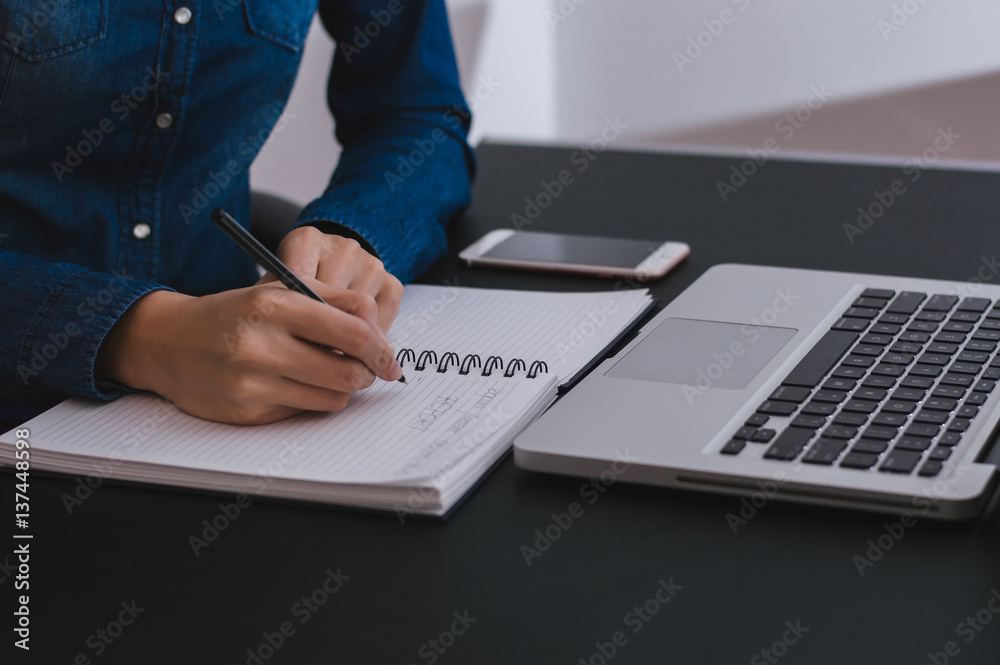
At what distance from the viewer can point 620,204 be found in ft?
4.02

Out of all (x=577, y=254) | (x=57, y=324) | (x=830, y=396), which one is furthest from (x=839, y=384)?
(x=57, y=324)

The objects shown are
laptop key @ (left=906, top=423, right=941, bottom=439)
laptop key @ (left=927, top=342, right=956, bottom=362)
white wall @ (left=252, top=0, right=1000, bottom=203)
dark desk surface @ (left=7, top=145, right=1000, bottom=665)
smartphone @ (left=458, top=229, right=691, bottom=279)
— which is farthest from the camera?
white wall @ (left=252, top=0, right=1000, bottom=203)

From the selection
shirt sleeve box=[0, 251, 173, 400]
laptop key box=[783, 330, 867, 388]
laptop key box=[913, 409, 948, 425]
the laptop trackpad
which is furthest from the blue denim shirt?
laptop key box=[913, 409, 948, 425]

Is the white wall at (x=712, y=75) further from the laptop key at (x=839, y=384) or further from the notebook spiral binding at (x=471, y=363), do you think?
the laptop key at (x=839, y=384)

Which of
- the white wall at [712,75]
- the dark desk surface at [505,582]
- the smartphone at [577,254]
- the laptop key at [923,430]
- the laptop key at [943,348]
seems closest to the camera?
the dark desk surface at [505,582]

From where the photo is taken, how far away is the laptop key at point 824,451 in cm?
64

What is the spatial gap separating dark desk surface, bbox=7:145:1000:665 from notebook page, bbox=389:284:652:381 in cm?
16

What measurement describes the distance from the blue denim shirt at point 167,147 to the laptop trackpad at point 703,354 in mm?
294

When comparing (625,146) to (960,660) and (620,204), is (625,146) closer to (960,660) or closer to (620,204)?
(620,204)

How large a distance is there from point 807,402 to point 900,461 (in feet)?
0.31

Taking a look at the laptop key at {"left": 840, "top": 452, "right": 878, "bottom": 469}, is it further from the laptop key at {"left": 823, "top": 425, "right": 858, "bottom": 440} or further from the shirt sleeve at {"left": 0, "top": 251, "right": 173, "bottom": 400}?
the shirt sleeve at {"left": 0, "top": 251, "right": 173, "bottom": 400}

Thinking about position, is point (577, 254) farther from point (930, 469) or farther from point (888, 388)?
point (930, 469)

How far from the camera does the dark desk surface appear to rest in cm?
55

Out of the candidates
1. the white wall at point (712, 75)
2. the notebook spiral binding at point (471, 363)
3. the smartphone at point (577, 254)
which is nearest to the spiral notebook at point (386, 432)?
the notebook spiral binding at point (471, 363)
